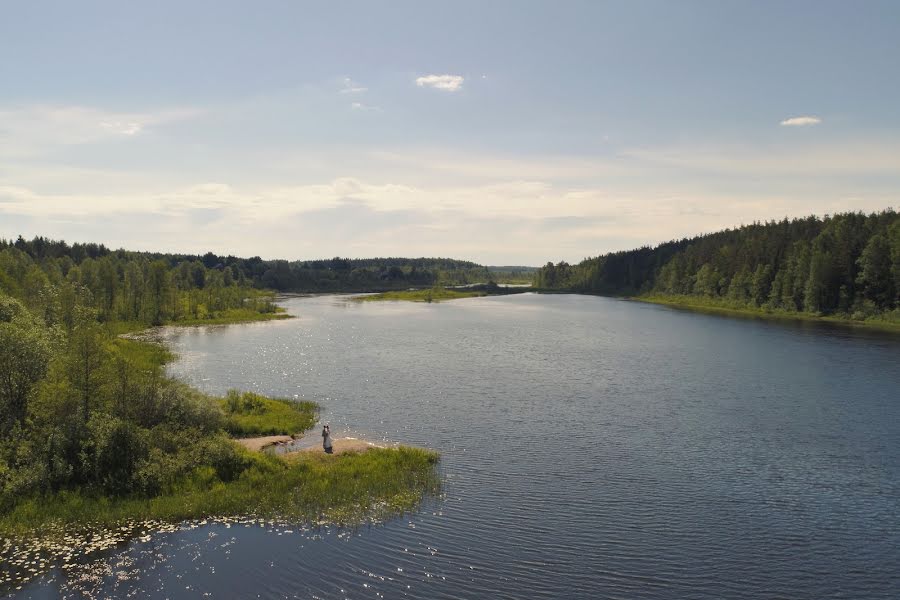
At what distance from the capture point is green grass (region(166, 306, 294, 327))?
445 ft

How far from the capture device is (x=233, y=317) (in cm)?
14812

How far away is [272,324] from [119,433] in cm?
10465

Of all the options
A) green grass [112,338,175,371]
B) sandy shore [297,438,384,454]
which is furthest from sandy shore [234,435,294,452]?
green grass [112,338,175,371]

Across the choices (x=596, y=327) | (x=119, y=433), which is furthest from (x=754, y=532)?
(x=596, y=327)

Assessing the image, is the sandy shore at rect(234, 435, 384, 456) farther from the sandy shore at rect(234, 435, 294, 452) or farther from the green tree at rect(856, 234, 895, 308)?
the green tree at rect(856, 234, 895, 308)

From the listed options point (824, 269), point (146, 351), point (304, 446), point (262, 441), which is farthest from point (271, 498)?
point (824, 269)

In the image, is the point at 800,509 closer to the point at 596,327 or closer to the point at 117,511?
the point at 117,511

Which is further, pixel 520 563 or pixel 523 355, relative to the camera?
pixel 523 355

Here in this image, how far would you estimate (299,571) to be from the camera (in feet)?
87.2

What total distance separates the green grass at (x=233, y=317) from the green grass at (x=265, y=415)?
8673cm

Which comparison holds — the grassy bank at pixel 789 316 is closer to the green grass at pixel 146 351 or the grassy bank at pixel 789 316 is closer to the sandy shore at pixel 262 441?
the sandy shore at pixel 262 441

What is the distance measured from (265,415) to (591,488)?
29271 mm

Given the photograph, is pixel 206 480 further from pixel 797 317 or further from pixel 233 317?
pixel 797 317

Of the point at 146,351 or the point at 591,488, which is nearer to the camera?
the point at 591,488
